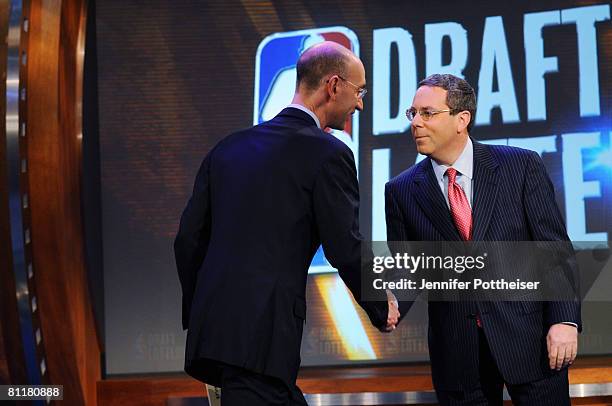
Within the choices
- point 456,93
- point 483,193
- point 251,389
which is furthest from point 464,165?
point 251,389

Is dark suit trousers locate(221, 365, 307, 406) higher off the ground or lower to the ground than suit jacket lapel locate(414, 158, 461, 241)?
lower

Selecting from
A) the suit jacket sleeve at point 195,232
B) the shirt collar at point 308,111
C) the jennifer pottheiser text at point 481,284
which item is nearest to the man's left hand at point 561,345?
the jennifer pottheiser text at point 481,284

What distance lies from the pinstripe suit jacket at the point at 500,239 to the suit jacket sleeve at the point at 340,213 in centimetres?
37

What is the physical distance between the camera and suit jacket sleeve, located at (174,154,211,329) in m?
2.38

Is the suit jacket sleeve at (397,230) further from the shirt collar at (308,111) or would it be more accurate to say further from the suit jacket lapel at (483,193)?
the shirt collar at (308,111)

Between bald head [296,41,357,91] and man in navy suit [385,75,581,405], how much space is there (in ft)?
1.15

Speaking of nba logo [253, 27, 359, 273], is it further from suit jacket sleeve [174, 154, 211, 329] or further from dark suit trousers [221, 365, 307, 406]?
dark suit trousers [221, 365, 307, 406]

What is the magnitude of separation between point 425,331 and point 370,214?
2.15 feet

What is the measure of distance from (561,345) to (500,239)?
339mm

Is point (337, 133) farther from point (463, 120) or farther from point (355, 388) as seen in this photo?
point (463, 120)

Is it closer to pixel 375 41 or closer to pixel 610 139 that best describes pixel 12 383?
pixel 375 41

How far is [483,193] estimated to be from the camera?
2564 mm

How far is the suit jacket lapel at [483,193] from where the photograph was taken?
2.54 metres

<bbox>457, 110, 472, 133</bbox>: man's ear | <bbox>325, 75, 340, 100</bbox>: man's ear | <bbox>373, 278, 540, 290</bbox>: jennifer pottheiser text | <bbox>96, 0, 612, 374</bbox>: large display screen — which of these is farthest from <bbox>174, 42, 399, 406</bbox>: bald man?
<bbox>96, 0, 612, 374</bbox>: large display screen
